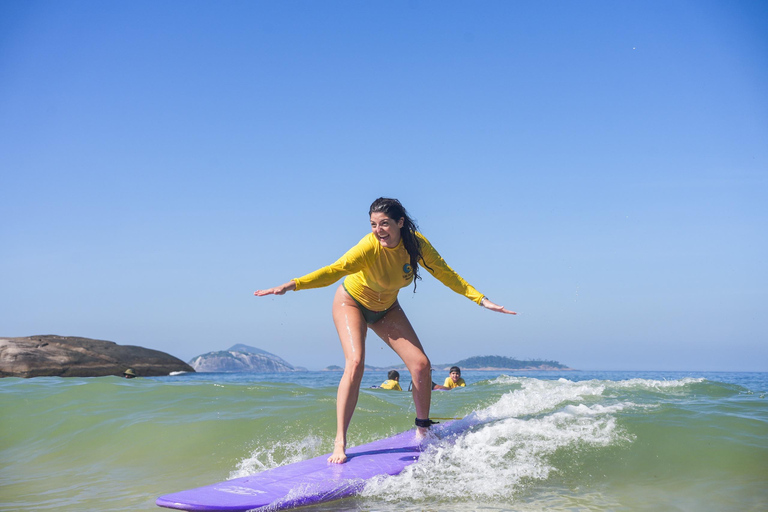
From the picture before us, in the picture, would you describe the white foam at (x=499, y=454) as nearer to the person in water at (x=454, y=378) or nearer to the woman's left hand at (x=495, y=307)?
the woman's left hand at (x=495, y=307)

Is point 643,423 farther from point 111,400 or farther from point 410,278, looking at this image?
point 111,400

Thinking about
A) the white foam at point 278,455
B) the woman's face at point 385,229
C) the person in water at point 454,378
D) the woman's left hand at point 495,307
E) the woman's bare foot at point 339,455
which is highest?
the woman's face at point 385,229

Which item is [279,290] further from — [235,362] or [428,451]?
[235,362]

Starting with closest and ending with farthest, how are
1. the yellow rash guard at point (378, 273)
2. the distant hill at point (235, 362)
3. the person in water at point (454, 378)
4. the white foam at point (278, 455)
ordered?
the yellow rash guard at point (378, 273), the white foam at point (278, 455), the person in water at point (454, 378), the distant hill at point (235, 362)

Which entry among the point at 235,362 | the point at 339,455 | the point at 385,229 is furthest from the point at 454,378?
the point at 235,362

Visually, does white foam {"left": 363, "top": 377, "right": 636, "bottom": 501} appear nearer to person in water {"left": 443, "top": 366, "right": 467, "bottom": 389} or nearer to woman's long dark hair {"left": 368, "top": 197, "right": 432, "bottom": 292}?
woman's long dark hair {"left": 368, "top": 197, "right": 432, "bottom": 292}

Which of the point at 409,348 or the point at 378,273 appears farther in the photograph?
the point at 409,348

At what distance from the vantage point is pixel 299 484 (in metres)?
4.12

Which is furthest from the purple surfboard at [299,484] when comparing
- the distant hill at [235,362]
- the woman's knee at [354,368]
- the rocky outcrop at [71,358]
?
the distant hill at [235,362]

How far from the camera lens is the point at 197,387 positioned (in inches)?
397

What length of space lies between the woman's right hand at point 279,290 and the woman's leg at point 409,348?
3.35ft

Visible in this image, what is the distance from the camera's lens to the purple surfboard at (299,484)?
147 inches

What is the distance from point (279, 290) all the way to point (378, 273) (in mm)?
862

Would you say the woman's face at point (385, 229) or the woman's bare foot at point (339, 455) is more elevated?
the woman's face at point (385, 229)
